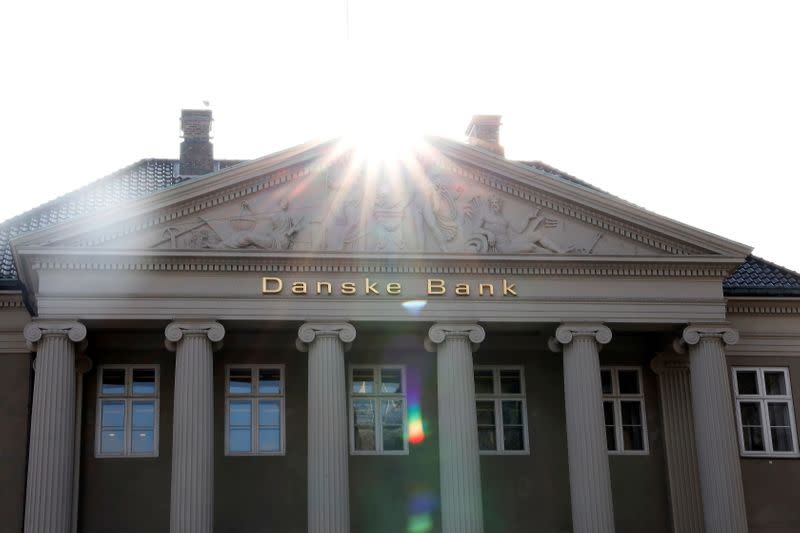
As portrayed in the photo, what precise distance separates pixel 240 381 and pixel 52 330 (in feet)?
15.9

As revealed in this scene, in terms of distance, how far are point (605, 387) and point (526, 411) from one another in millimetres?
2143

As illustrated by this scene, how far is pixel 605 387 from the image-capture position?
30.9 m

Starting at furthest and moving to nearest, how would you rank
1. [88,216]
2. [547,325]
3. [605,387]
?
[605,387] → [547,325] → [88,216]

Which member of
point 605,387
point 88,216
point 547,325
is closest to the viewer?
point 88,216

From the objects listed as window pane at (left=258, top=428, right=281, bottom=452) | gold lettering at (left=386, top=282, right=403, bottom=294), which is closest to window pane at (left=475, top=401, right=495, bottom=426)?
gold lettering at (left=386, top=282, right=403, bottom=294)

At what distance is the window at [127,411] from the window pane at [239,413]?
1718 millimetres

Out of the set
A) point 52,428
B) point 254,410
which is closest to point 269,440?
point 254,410

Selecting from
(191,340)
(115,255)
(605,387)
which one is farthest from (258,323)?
(605,387)

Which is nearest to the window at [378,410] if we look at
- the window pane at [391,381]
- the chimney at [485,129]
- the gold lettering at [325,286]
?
the window pane at [391,381]

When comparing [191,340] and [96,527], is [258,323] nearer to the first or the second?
[191,340]

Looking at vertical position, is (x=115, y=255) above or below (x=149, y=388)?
above

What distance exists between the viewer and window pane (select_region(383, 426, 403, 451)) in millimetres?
29562

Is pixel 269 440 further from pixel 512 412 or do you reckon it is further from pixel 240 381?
pixel 512 412

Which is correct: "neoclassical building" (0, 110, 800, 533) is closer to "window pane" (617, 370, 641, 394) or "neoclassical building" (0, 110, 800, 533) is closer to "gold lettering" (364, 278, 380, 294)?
"gold lettering" (364, 278, 380, 294)
